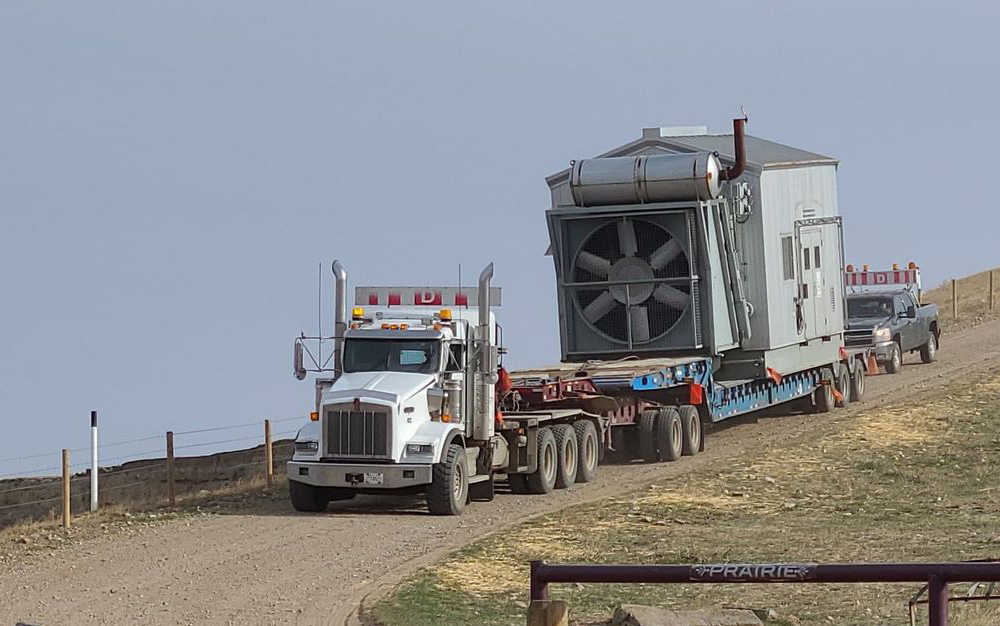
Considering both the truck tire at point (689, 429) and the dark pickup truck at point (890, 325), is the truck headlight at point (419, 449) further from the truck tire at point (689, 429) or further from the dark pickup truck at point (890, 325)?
the dark pickup truck at point (890, 325)

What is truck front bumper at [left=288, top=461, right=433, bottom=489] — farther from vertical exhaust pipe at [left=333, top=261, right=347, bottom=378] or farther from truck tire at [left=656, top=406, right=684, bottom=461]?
truck tire at [left=656, top=406, right=684, bottom=461]

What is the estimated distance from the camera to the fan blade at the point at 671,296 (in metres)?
26.5

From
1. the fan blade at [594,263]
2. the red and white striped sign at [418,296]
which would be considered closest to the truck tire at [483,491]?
the red and white striped sign at [418,296]

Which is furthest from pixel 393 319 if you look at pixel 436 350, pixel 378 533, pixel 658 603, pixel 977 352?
pixel 977 352

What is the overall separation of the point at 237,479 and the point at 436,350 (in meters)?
6.72

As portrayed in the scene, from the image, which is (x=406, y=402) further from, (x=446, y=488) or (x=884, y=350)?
(x=884, y=350)

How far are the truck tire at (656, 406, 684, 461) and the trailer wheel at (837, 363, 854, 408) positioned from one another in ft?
24.5

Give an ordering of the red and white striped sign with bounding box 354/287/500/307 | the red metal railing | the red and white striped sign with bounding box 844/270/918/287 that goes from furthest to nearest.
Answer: the red and white striped sign with bounding box 844/270/918/287, the red and white striped sign with bounding box 354/287/500/307, the red metal railing

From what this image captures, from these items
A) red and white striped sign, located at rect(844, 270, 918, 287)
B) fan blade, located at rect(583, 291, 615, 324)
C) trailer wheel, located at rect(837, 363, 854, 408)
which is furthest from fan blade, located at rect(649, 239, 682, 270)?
red and white striped sign, located at rect(844, 270, 918, 287)

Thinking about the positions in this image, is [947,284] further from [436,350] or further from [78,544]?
[78,544]

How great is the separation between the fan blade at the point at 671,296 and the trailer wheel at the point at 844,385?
21.6 feet

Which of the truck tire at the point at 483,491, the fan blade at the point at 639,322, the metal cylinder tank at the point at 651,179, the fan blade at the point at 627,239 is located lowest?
the truck tire at the point at 483,491

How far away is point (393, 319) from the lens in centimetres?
2125

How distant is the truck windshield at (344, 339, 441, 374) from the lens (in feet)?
68.4
